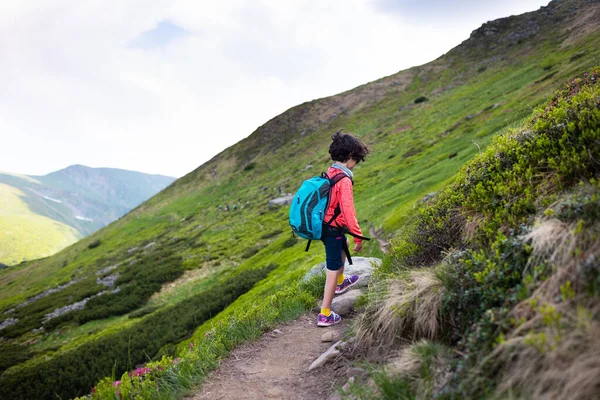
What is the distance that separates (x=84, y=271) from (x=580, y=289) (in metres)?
75.5

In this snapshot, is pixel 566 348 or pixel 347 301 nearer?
pixel 566 348

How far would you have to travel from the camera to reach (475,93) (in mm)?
57500

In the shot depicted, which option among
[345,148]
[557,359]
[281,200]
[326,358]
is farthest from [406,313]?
[281,200]

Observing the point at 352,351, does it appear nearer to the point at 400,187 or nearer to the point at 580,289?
the point at 580,289

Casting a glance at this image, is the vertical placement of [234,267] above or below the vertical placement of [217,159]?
below

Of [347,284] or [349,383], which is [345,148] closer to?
[347,284]

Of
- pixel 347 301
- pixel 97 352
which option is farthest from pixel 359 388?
pixel 97 352

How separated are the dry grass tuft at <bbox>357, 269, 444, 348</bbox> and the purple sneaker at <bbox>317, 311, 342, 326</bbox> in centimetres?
216

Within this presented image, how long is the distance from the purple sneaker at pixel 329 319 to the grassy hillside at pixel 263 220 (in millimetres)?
1123

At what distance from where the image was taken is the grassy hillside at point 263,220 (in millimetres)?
15733

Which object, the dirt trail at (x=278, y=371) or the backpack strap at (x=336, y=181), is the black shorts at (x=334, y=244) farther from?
the dirt trail at (x=278, y=371)

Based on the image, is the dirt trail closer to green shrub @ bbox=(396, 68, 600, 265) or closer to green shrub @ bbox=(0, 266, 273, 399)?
green shrub @ bbox=(396, 68, 600, 265)

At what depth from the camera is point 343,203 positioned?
266 inches

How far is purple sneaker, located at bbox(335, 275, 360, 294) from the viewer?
9.06 meters
